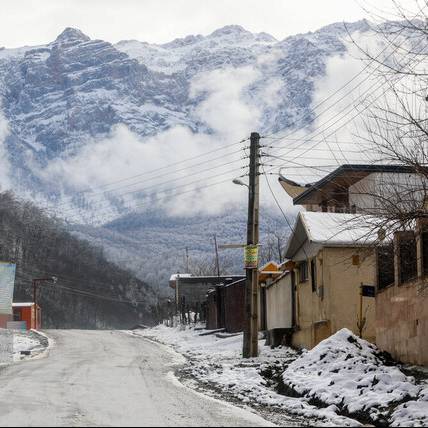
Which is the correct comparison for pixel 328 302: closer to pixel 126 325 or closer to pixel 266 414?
pixel 266 414

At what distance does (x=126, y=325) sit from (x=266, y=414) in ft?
396

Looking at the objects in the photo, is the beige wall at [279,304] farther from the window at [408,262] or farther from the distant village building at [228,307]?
the window at [408,262]

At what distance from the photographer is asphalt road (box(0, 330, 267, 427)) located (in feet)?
37.5

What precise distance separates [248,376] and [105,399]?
7.26 m

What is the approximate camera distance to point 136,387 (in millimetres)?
17234

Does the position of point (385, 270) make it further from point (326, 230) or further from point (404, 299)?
point (326, 230)

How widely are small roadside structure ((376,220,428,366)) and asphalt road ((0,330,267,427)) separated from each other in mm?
5115

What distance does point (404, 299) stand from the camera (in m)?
19.2

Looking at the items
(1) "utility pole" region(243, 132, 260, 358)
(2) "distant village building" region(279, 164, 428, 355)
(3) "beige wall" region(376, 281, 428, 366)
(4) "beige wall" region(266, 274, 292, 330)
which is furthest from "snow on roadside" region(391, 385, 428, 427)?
(4) "beige wall" region(266, 274, 292, 330)

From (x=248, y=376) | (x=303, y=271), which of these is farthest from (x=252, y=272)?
(x=248, y=376)

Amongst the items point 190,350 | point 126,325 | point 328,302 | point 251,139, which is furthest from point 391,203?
point 126,325

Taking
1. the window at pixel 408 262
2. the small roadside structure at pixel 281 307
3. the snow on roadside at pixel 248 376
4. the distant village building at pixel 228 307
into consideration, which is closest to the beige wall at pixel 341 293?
the snow on roadside at pixel 248 376

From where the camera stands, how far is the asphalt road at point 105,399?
1143 centimetres

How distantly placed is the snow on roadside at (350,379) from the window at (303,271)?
31.2 feet
